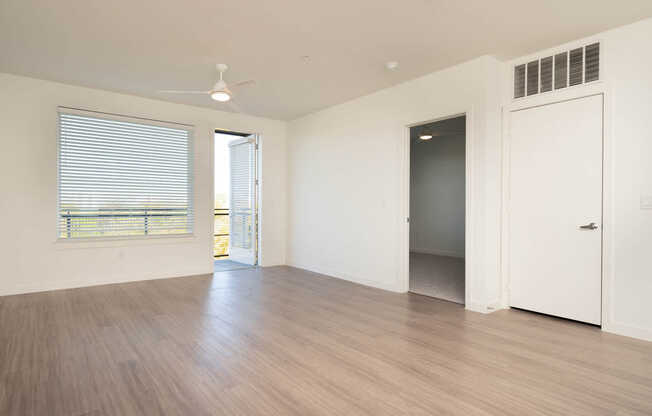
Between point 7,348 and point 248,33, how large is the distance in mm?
3376

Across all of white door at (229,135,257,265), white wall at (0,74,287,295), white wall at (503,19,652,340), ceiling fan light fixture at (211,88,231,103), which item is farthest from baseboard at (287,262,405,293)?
ceiling fan light fixture at (211,88,231,103)

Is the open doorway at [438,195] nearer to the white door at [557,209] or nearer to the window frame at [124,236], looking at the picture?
the white door at [557,209]

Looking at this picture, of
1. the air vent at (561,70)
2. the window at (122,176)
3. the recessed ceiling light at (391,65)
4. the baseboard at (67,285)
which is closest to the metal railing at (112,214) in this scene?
the window at (122,176)

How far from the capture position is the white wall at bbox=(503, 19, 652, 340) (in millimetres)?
3176

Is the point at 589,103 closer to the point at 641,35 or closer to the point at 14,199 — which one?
the point at 641,35

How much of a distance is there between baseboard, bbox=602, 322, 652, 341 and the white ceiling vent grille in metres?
2.29

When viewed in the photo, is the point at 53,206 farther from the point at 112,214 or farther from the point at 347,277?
the point at 347,277

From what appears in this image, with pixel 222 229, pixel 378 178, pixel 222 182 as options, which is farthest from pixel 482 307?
pixel 222 229

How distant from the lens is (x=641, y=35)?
3.23 meters

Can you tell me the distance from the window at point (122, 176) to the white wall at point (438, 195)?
5451 millimetres

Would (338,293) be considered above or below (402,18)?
below

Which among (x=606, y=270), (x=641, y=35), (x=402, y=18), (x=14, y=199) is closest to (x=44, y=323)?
(x=14, y=199)

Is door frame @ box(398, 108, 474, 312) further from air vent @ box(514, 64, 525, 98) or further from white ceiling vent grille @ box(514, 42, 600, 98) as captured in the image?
white ceiling vent grille @ box(514, 42, 600, 98)

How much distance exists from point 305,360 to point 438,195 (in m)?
6.74
